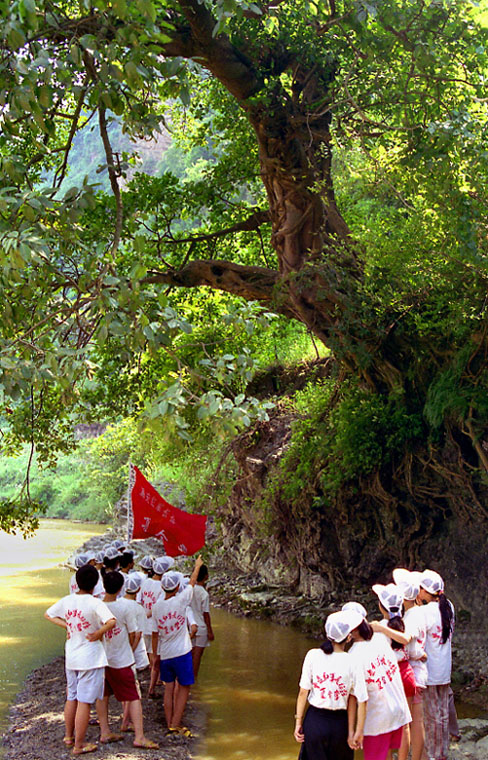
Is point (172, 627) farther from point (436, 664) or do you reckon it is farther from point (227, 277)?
point (227, 277)

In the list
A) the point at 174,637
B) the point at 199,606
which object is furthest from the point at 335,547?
the point at 174,637

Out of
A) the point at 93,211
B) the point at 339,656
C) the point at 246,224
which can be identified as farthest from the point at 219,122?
the point at 339,656

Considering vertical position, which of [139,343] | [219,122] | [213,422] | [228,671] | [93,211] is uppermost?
[219,122]

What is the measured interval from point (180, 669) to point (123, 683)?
1.94 ft

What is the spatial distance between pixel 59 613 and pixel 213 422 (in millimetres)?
2713

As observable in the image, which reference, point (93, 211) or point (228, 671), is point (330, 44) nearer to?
point (93, 211)

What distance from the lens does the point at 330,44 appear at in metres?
10.3

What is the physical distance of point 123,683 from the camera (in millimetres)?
7051

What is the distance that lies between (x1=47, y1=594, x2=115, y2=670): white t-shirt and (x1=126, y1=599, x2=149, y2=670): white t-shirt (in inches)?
18.9

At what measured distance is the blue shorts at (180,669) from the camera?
24.2 ft

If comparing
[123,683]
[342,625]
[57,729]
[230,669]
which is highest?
[342,625]

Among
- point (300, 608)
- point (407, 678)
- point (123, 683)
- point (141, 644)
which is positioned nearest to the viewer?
point (407, 678)

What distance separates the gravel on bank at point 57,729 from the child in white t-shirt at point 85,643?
0.97 ft

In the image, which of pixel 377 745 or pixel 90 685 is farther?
pixel 90 685
